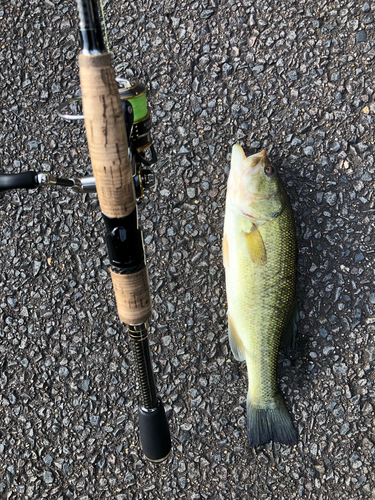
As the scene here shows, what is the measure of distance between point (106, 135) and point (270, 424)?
4.42 feet

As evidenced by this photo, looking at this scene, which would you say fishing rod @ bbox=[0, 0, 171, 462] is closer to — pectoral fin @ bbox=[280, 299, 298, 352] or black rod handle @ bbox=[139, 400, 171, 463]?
black rod handle @ bbox=[139, 400, 171, 463]

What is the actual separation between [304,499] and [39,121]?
2.01m

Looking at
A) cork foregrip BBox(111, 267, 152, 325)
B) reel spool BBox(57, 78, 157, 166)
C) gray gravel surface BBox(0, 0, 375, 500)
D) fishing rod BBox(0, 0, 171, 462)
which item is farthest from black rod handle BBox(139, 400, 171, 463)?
reel spool BBox(57, 78, 157, 166)

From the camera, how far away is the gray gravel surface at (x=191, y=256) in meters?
1.67

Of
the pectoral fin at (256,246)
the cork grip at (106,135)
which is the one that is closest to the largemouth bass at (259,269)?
the pectoral fin at (256,246)

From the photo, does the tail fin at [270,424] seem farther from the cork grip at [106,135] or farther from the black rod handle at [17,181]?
the black rod handle at [17,181]

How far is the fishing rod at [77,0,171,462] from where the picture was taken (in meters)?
0.97

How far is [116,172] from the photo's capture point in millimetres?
1061

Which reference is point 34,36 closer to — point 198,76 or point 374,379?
point 198,76

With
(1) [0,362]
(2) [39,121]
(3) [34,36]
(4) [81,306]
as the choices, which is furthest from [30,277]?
(3) [34,36]

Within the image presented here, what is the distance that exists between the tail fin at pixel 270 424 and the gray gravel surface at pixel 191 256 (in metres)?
0.06

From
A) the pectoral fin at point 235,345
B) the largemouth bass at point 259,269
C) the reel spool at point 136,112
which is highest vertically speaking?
the reel spool at point 136,112

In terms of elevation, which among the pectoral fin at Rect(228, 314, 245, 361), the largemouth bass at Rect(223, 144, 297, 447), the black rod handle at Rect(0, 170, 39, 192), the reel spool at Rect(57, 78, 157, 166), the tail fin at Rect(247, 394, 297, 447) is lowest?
the tail fin at Rect(247, 394, 297, 447)

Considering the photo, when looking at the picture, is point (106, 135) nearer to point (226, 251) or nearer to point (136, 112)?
point (136, 112)
